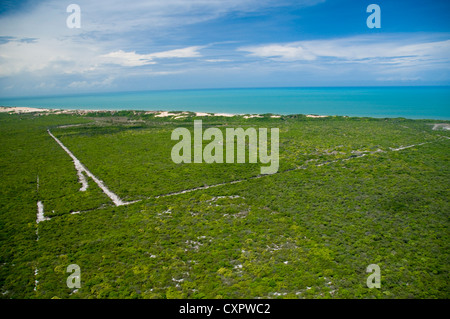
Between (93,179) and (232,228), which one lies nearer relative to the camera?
(232,228)

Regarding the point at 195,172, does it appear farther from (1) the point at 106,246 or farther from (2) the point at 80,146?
(2) the point at 80,146

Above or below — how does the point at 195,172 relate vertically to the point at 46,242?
above

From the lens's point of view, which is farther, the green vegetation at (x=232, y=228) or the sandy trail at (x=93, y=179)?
the sandy trail at (x=93, y=179)

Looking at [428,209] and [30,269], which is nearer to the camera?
[30,269]

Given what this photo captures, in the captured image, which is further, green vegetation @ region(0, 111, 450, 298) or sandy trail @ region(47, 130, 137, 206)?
sandy trail @ region(47, 130, 137, 206)

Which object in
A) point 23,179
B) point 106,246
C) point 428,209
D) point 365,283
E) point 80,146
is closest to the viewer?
point 365,283

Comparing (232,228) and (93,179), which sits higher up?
(93,179)
